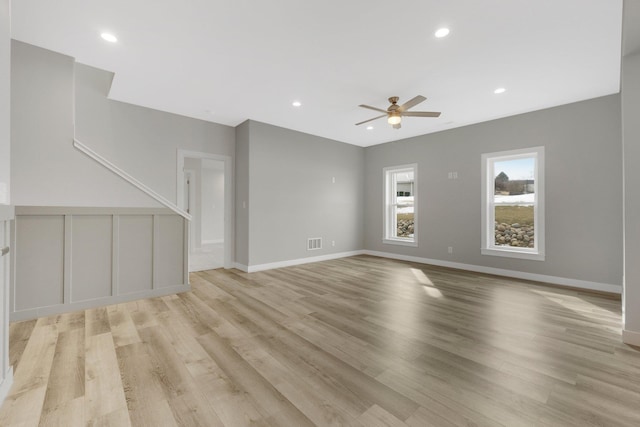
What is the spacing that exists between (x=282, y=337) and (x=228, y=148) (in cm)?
410

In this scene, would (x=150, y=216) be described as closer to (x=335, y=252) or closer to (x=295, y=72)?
(x=295, y=72)

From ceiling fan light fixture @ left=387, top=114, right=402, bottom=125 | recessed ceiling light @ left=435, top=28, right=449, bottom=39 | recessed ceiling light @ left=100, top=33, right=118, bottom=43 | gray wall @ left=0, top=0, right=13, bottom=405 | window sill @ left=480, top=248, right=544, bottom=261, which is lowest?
window sill @ left=480, top=248, right=544, bottom=261

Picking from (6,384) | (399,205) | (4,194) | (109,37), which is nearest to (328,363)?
(6,384)

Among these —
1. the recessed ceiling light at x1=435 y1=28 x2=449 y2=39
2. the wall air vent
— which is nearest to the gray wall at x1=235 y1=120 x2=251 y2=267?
the wall air vent

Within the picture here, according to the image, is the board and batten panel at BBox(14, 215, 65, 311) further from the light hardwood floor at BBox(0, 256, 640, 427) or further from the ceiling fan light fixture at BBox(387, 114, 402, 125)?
the ceiling fan light fixture at BBox(387, 114, 402, 125)

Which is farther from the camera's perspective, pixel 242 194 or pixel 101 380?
pixel 242 194

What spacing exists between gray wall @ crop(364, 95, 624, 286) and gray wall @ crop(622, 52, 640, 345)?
207 centimetres

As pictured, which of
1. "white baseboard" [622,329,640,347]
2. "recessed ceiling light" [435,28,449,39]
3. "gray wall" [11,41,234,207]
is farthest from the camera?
"gray wall" [11,41,234,207]

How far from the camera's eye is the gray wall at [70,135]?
294cm

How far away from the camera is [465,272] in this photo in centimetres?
503

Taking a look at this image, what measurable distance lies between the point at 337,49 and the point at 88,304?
13.3ft

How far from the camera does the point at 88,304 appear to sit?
310cm

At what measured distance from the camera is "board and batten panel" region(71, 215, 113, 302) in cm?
305

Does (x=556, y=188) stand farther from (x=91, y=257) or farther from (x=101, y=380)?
(x=91, y=257)
